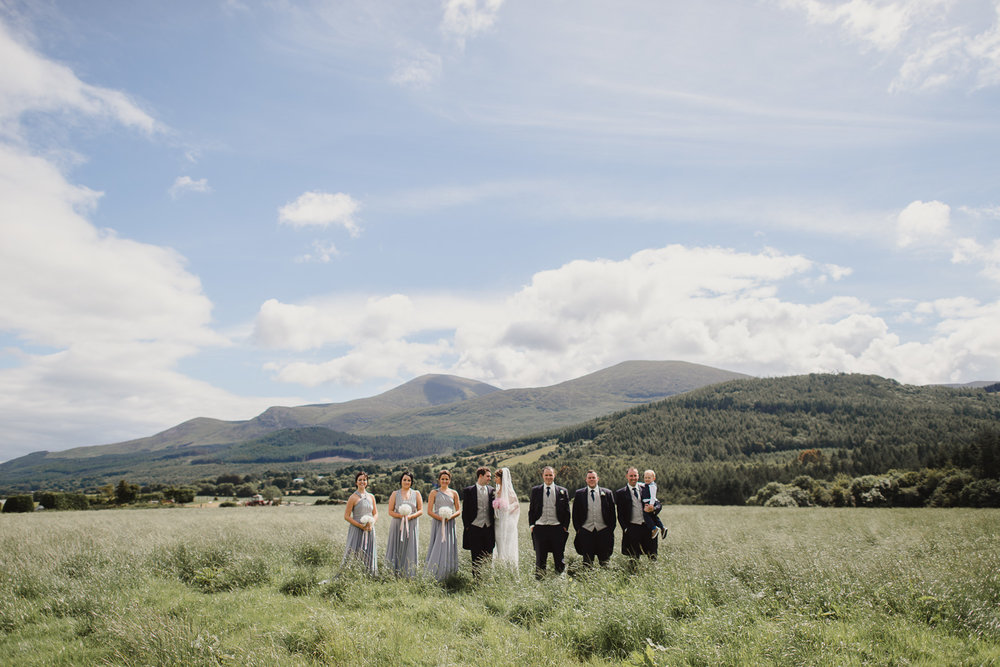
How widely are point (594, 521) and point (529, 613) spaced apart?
3448 mm

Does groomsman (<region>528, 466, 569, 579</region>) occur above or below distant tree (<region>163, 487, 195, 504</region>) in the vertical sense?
above

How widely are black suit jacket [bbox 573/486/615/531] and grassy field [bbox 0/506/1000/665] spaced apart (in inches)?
31.5

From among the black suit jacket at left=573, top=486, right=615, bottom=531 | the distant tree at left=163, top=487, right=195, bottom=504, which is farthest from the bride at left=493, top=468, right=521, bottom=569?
the distant tree at left=163, top=487, right=195, bottom=504

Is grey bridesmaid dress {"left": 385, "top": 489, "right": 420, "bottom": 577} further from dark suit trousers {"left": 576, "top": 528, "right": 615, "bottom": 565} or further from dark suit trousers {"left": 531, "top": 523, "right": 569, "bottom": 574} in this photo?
dark suit trousers {"left": 576, "top": 528, "right": 615, "bottom": 565}

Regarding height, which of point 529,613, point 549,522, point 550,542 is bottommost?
point 529,613

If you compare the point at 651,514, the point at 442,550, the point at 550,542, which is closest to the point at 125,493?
the point at 442,550

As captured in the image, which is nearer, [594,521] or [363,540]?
[594,521]

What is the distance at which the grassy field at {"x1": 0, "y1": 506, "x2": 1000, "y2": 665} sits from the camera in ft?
17.0

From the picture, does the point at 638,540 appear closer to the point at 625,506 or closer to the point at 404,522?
the point at 625,506

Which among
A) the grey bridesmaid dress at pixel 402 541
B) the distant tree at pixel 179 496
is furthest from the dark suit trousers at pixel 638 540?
the distant tree at pixel 179 496

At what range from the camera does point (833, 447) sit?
126312mm

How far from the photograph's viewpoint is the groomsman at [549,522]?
9.88m

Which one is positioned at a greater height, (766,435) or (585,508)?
(585,508)

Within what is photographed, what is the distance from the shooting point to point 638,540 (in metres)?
9.99
